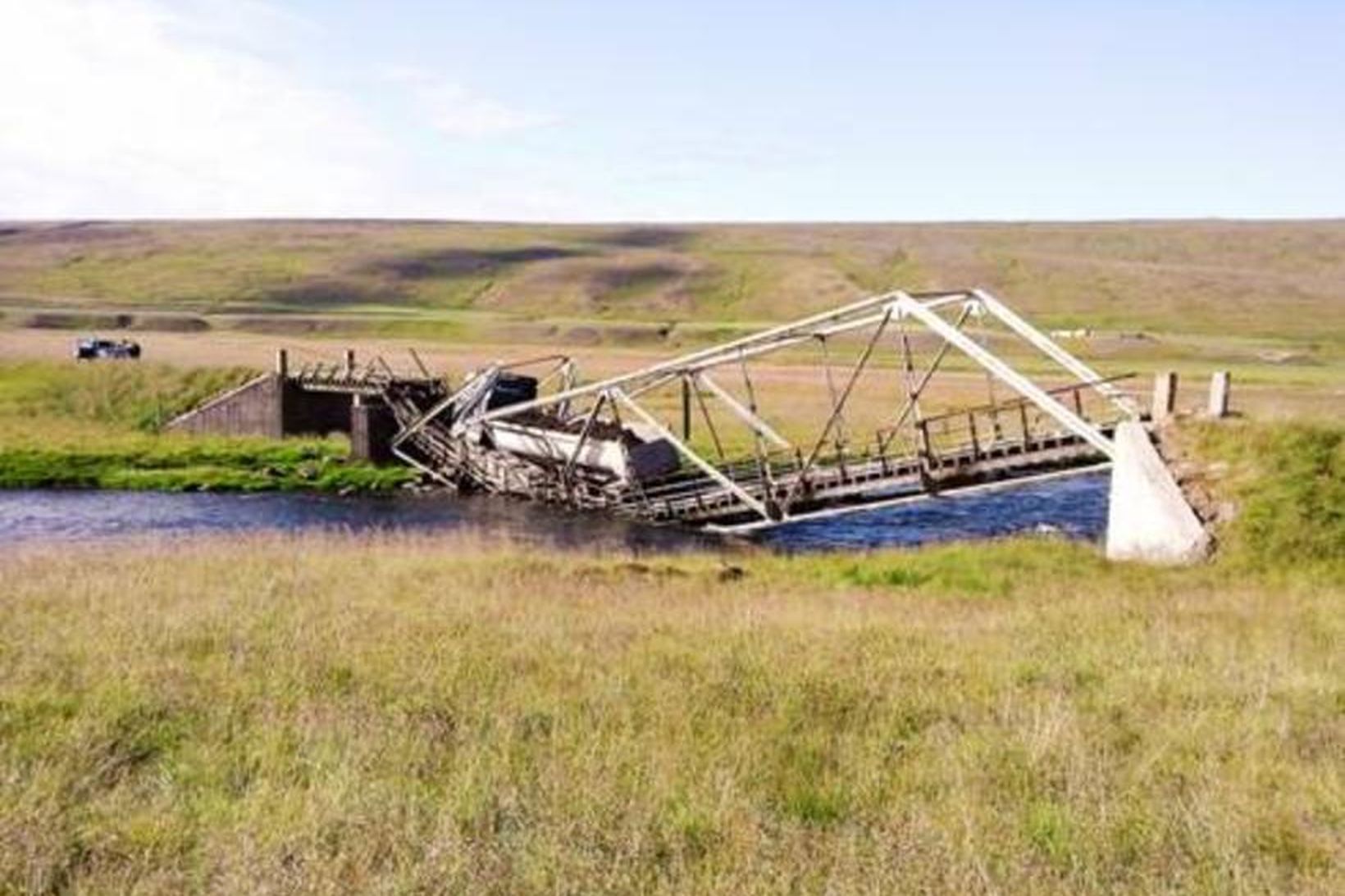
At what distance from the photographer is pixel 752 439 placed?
169ft

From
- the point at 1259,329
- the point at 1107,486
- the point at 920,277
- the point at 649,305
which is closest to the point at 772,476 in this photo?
the point at 1107,486

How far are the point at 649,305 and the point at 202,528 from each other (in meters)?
122

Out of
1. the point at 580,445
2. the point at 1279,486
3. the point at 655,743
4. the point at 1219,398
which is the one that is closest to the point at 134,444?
the point at 580,445

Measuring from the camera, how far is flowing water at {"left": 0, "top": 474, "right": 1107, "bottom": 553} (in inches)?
1323

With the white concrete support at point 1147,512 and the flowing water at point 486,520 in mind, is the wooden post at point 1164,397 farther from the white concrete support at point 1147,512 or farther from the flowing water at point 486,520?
the flowing water at point 486,520

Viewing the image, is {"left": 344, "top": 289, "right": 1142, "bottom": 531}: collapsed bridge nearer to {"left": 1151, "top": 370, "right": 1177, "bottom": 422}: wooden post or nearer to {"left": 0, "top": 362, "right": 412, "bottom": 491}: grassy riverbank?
{"left": 1151, "top": 370, "right": 1177, "bottom": 422}: wooden post

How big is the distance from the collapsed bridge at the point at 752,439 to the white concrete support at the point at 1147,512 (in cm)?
85

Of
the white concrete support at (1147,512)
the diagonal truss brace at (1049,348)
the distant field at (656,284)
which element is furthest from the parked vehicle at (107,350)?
the white concrete support at (1147,512)

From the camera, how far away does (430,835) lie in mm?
7203

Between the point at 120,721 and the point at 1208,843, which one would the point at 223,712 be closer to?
the point at 120,721

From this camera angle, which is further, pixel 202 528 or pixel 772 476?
pixel 772 476

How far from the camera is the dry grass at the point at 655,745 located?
269 inches

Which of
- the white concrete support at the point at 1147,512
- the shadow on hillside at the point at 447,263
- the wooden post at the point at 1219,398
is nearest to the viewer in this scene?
the white concrete support at the point at 1147,512

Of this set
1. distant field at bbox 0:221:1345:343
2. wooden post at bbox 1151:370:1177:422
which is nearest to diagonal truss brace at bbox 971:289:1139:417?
wooden post at bbox 1151:370:1177:422
